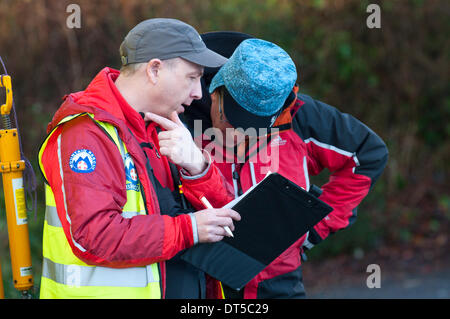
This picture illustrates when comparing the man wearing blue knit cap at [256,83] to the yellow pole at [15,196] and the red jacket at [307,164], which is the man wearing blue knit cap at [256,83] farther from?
the yellow pole at [15,196]

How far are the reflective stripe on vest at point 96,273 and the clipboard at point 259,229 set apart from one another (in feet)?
0.72

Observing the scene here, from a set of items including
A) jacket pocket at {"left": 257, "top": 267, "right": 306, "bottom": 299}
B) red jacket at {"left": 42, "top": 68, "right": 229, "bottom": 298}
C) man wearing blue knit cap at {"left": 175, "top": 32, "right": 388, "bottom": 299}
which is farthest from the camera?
jacket pocket at {"left": 257, "top": 267, "right": 306, "bottom": 299}

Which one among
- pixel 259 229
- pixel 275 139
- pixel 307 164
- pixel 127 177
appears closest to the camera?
pixel 127 177

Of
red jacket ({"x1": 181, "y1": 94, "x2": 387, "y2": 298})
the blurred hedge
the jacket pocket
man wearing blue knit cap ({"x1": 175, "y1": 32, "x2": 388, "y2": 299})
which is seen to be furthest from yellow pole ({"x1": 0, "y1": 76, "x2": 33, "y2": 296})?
the blurred hedge

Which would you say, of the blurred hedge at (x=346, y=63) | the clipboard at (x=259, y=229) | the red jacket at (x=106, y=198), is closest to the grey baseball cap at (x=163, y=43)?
the red jacket at (x=106, y=198)

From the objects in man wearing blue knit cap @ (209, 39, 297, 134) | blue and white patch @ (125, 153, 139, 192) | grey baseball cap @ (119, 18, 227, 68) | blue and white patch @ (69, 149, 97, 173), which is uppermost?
grey baseball cap @ (119, 18, 227, 68)

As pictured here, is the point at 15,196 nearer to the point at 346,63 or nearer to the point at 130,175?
the point at 130,175

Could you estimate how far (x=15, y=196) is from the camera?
267cm

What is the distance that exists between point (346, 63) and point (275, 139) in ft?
14.7

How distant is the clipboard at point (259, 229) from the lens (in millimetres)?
2430

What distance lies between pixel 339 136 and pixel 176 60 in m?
1.23

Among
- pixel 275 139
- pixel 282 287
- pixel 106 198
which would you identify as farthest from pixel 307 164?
pixel 106 198

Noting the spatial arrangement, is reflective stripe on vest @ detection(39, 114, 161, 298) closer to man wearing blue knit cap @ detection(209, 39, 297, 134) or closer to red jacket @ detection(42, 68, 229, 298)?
red jacket @ detection(42, 68, 229, 298)

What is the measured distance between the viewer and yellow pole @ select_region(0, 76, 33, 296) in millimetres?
2629
